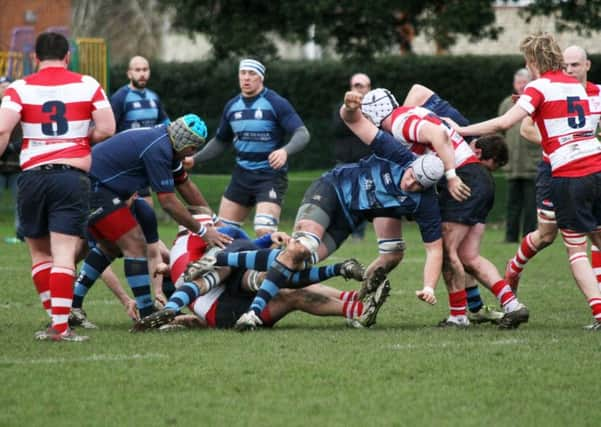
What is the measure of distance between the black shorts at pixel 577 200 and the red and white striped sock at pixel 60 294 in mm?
3506

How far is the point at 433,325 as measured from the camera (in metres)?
Result: 9.36

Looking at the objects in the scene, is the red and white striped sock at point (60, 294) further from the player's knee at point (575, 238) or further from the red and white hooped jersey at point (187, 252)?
the player's knee at point (575, 238)

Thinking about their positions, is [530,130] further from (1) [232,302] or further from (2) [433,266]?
(1) [232,302]

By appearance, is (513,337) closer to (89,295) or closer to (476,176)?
(476,176)

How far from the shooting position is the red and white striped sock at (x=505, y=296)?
9062mm

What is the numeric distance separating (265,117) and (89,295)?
261cm

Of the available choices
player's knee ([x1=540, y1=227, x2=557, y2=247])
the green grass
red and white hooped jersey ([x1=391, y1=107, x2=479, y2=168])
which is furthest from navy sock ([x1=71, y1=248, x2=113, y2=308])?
player's knee ([x1=540, y1=227, x2=557, y2=247])

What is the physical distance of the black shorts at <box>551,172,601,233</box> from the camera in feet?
28.7

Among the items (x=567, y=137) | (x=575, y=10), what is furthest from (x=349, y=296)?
(x=575, y=10)

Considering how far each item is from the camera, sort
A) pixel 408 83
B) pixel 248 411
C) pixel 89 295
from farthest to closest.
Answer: pixel 408 83 < pixel 89 295 < pixel 248 411

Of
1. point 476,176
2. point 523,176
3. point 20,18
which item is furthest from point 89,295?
point 20,18

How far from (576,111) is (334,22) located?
56.7 feet

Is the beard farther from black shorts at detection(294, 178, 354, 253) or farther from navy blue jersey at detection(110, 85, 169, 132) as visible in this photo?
black shorts at detection(294, 178, 354, 253)

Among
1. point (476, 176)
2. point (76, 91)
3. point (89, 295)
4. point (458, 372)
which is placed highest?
point (76, 91)
